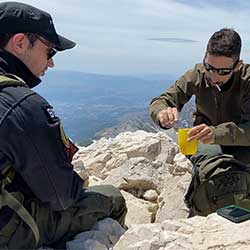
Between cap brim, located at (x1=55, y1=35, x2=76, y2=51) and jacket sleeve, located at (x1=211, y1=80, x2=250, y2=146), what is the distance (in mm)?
2036

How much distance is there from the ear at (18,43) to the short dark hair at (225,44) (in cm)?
256

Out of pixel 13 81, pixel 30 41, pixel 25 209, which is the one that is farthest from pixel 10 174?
pixel 30 41

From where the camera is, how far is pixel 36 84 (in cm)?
446

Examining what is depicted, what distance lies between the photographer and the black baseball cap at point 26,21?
4164 mm

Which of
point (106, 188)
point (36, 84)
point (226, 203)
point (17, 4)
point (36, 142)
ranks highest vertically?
point (17, 4)

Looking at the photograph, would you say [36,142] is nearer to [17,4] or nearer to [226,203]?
[17,4]

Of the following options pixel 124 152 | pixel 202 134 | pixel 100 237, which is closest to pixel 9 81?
pixel 100 237

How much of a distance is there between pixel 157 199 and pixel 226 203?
1403mm

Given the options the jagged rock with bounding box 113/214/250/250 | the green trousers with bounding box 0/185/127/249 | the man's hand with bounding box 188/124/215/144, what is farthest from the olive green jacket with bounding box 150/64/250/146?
the jagged rock with bounding box 113/214/250/250

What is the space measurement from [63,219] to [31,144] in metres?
0.95

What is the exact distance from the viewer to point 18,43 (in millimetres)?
4195

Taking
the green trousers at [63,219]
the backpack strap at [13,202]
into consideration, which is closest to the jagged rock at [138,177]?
the green trousers at [63,219]

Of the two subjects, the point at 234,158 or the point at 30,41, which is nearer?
the point at 30,41

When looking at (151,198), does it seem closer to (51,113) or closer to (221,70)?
(221,70)
